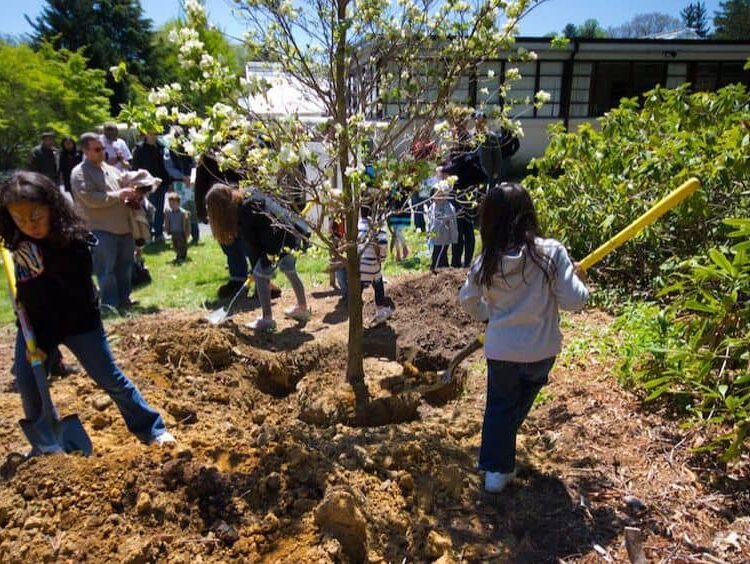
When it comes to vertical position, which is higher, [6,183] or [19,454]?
[6,183]

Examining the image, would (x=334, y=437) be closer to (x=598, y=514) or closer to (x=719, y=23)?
(x=598, y=514)

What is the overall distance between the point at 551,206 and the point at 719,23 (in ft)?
155

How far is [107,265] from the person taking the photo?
252 inches

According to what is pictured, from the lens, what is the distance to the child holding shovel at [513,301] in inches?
108

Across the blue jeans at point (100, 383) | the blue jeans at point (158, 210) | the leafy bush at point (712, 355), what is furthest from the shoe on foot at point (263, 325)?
the blue jeans at point (158, 210)

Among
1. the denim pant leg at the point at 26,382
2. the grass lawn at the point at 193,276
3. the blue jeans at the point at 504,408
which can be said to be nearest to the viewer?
the blue jeans at the point at 504,408

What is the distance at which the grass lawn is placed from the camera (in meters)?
6.91

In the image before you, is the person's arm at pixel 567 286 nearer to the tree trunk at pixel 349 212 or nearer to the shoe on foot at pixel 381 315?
the tree trunk at pixel 349 212

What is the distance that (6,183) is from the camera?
3053mm

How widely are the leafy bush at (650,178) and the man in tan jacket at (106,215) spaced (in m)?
4.34

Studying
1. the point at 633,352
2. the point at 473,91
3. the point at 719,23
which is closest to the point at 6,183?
the point at 473,91

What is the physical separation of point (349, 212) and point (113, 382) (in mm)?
1629

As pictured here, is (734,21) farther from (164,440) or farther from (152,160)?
(164,440)

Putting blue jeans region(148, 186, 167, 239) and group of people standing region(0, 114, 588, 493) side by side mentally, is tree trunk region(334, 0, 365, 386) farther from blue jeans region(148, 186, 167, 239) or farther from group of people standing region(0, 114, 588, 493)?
blue jeans region(148, 186, 167, 239)
